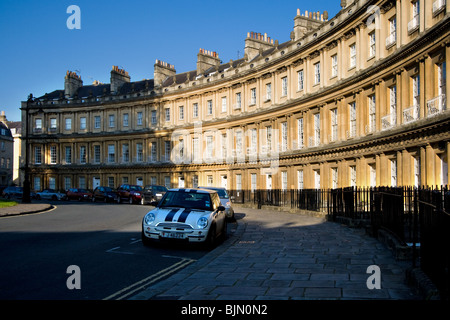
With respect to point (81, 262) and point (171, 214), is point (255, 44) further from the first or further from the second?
point (81, 262)

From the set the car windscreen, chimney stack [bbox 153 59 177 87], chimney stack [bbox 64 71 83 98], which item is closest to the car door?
the car windscreen

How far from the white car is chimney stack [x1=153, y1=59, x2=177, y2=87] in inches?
1830

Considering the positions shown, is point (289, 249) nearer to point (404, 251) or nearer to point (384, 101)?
point (404, 251)

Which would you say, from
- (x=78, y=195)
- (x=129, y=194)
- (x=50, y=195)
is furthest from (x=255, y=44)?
(x=50, y=195)

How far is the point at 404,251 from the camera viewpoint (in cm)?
941

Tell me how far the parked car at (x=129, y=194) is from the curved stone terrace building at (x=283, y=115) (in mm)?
9136

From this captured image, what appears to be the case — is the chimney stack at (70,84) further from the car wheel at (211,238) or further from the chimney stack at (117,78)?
the car wheel at (211,238)

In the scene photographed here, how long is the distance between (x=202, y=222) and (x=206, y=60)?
45207 mm

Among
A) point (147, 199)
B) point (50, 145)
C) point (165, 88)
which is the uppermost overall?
point (165, 88)

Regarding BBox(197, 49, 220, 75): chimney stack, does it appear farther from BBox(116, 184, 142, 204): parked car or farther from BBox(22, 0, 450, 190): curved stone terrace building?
BBox(116, 184, 142, 204): parked car

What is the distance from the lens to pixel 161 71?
5875cm

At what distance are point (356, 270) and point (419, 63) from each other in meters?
16.9

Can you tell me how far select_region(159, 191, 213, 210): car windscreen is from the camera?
1319 cm
